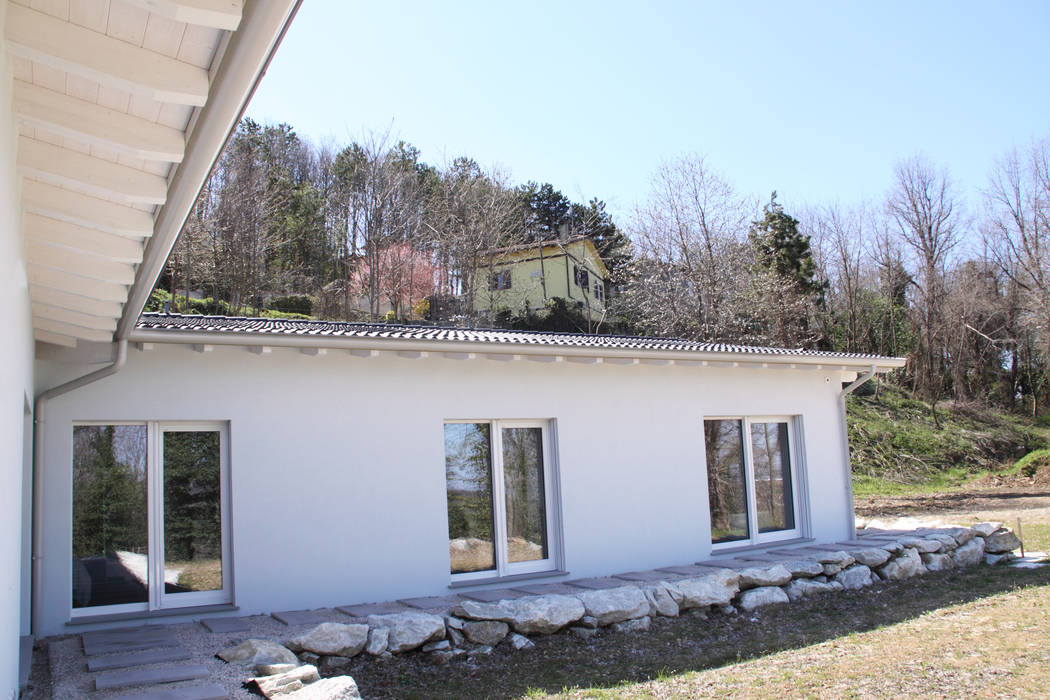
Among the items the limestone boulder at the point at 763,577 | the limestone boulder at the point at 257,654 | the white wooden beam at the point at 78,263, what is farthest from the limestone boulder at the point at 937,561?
the white wooden beam at the point at 78,263

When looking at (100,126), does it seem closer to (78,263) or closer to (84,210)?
(84,210)

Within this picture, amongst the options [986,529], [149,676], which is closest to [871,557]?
[986,529]

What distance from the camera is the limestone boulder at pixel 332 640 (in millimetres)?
5668

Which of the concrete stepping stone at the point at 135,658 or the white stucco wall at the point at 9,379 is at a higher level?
the white stucco wall at the point at 9,379

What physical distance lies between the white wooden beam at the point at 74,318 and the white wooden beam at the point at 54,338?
1.13ft

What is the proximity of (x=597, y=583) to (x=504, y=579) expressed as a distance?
983 mm

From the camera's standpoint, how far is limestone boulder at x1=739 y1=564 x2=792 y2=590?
805cm

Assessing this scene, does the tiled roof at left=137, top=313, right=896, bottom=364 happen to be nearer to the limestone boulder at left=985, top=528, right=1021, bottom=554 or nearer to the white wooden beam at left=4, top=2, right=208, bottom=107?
the limestone boulder at left=985, top=528, right=1021, bottom=554

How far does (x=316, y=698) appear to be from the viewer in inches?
167

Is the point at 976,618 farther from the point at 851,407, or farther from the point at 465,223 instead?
the point at 465,223

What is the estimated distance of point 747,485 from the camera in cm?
1013

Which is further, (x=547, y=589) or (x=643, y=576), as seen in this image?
(x=643, y=576)

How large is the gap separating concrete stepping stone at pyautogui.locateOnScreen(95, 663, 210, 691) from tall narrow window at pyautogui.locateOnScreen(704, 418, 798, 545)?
261 inches

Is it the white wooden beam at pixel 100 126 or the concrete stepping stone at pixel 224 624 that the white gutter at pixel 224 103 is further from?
the concrete stepping stone at pixel 224 624
